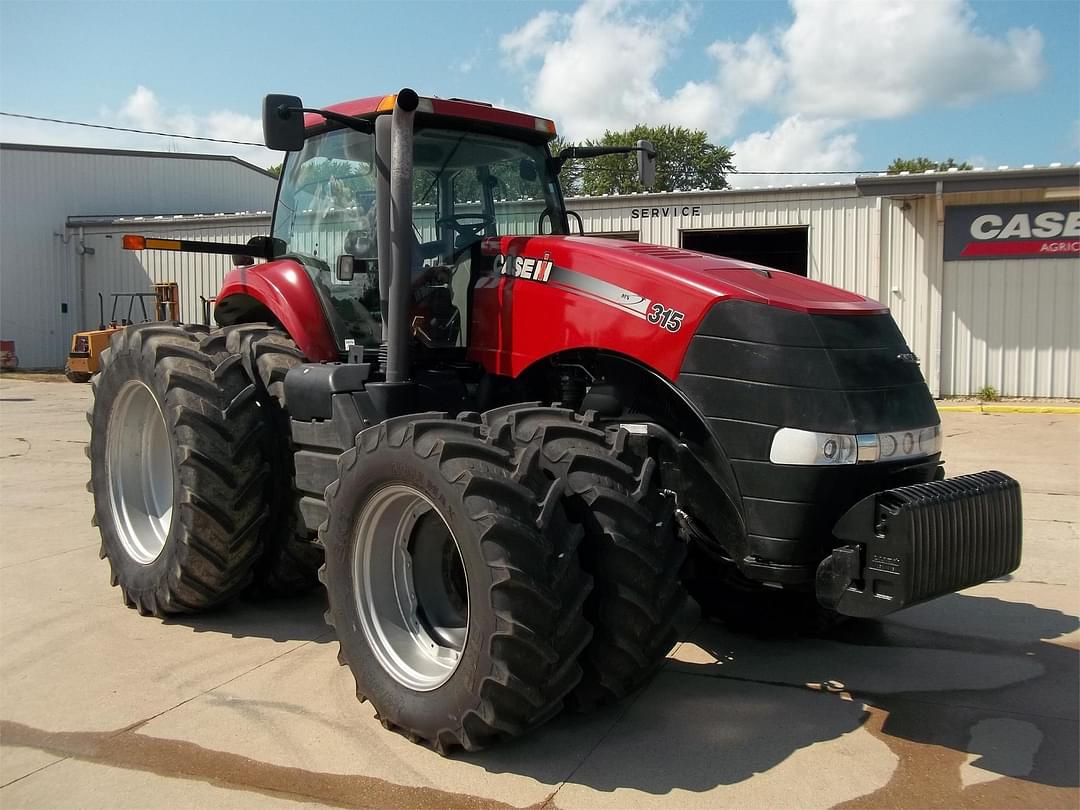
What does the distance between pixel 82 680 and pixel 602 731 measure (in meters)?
2.40

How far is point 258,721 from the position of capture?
12.9 feet

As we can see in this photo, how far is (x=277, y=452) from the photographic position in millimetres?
4988

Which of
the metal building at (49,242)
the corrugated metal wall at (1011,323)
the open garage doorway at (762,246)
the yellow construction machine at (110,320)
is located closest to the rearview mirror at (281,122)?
the corrugated metal wall at (1011,323)

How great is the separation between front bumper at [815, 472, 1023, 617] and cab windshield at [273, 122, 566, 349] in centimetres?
211

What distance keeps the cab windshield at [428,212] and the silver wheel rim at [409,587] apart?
3.42ft

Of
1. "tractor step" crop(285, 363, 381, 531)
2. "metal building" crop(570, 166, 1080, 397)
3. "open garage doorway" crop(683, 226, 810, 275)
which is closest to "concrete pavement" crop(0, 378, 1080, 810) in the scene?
"tractor step" crop(285, 363, 381, 531)

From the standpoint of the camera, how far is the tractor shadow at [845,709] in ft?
11.5

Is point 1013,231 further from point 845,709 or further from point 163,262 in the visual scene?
point 163,262

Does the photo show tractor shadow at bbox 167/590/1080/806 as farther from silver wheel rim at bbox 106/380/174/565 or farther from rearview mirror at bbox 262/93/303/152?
rearview mirror at bbox 262/93/303/152

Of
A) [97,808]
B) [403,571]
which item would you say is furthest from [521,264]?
[97,808]

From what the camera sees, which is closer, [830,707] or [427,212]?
[830,707]

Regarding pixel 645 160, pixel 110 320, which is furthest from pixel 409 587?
pixel 110 320

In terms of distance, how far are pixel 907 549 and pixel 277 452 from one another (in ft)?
10.3

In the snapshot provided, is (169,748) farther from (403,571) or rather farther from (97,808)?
(403,571)
